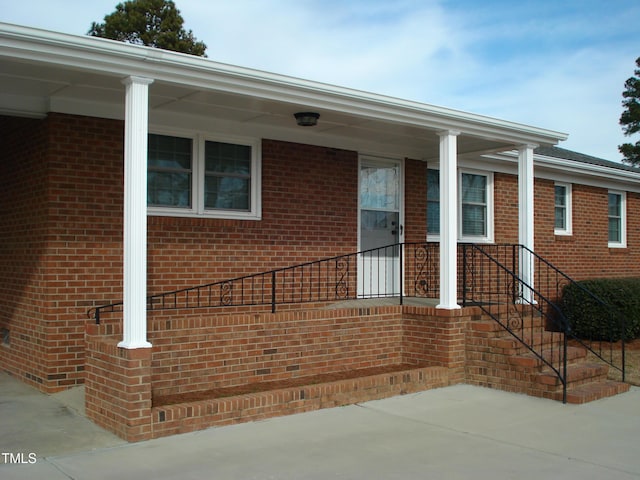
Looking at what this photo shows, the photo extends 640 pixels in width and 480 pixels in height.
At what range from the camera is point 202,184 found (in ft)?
28.5

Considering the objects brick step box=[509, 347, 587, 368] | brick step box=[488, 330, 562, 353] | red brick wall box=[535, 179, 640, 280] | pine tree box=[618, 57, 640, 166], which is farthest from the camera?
pine tree box=[618, 57, 640, 166]

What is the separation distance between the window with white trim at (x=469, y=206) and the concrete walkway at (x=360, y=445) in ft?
14.8

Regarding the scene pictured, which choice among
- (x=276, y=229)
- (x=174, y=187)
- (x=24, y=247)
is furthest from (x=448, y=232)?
(x=24, y=247)

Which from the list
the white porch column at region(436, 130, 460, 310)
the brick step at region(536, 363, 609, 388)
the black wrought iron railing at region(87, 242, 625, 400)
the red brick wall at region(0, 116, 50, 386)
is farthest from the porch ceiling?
the brick step at region(536, 363, 609, 388)

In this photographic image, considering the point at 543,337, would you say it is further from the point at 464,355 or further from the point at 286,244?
the point at 286,244

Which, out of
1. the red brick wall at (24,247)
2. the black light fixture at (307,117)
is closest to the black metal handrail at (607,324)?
the black light fixture at (307,117)

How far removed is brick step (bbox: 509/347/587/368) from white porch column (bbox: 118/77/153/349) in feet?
14.0

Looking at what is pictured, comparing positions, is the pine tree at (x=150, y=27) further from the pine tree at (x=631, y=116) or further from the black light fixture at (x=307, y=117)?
the black light fixture at (x=307, y=117)

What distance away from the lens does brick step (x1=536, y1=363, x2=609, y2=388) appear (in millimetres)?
7828

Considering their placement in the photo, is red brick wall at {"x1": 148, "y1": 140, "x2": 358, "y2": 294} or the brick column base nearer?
the brick column base

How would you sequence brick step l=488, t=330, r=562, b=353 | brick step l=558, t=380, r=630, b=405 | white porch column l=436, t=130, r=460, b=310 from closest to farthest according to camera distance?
brick step l=558, t=380, r=630, b=405 → brick step l=488, t=330, r=562, b=353 → white porch column l=436, t=130, r=460, b=310

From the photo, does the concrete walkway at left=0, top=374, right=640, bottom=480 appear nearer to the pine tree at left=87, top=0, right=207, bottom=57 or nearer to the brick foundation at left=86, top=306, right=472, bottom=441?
the brick foundation at left=86, top=306, right=472, bottom=441

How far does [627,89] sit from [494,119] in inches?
825

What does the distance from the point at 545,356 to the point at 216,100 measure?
15.7ft
